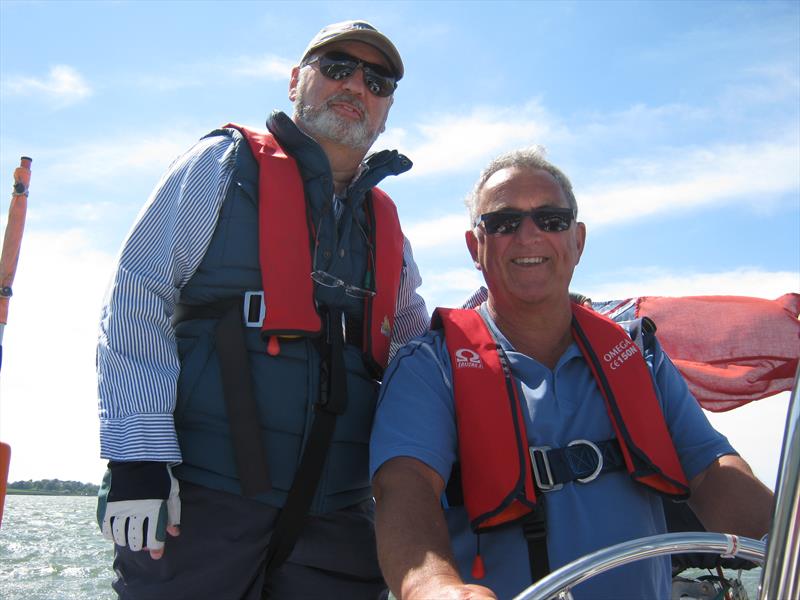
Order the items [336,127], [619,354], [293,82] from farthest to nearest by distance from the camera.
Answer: [293,82], [336,127], [619,354]

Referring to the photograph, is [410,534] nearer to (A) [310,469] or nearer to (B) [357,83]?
(A) [310,469]

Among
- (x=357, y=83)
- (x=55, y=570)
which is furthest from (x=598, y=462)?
(x=55, y=570)

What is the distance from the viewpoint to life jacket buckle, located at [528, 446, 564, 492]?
2.30m

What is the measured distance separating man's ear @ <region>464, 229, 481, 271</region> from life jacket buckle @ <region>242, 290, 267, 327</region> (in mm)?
878

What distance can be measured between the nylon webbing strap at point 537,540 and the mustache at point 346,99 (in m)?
1.55

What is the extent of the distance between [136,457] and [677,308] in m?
3.25

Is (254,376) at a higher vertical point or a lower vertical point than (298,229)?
lower

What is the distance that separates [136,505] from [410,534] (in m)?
0.75

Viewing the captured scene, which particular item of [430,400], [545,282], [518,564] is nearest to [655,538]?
[518,564]

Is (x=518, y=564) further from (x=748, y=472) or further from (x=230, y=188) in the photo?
(x=230, y=188)

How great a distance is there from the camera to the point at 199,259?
2.40m

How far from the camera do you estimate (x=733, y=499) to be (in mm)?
2381

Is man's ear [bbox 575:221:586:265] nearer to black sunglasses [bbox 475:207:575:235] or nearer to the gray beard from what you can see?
black sunglasses [bbox 475:207:575:235]

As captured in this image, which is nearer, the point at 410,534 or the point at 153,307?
the point at 410,534
